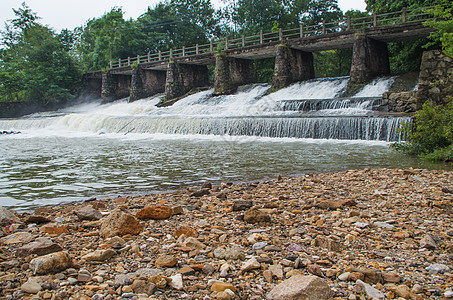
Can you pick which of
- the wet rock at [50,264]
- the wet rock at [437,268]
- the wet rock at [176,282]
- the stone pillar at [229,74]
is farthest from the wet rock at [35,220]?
the stone pillar at [229,74]

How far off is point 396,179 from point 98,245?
14.7ft

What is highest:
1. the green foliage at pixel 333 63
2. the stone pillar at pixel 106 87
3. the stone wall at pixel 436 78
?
the green foliage at pixel 333 63

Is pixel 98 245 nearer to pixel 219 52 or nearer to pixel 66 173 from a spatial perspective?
pixel 66 173

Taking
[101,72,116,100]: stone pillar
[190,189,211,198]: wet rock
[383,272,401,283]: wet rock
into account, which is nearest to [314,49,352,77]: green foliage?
[101,72,116,100]: stone pillar

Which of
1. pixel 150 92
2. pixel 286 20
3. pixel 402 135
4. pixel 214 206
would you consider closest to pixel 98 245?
pixel 214 206

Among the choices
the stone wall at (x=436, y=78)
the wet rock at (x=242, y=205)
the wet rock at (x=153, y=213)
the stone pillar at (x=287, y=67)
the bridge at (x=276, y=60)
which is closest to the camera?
the wet rock at (x=153, y=213)

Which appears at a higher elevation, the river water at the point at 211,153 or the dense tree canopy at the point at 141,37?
the dense tree canopy at the point at 141,37

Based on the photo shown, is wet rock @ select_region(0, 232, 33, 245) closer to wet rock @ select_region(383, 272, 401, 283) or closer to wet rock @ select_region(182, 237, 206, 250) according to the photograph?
wet rock @ select_region(182, 237, 206, 250)

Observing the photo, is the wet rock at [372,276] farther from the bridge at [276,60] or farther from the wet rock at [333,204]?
the bridge at [276,60]

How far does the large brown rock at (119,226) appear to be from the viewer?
3202 mm

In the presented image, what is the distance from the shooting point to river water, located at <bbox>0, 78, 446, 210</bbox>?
6.54 metres

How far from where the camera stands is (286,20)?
38.3 m

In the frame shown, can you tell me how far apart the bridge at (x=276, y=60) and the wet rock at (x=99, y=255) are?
12.2m

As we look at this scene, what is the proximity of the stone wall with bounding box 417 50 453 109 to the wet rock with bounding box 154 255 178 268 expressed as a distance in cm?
1081
